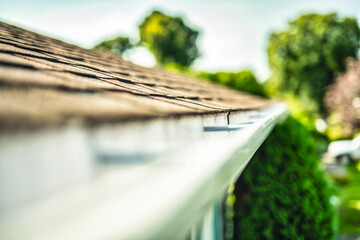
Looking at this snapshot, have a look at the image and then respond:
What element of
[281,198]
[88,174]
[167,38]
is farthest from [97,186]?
[167,38]

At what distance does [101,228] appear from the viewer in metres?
0.50

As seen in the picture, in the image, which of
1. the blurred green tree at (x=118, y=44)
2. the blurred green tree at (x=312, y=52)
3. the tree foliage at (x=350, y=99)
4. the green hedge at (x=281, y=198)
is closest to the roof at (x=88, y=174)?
the green hedge at (x=281, y=198)

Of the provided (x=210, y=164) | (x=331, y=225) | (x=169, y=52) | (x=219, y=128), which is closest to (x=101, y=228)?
(x=210, y=164)

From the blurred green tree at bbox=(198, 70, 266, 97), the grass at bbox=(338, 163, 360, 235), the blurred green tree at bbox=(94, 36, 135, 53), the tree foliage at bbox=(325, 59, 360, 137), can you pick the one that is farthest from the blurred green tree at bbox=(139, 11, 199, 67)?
the grass at bbox=(338, 163, 360, 235)

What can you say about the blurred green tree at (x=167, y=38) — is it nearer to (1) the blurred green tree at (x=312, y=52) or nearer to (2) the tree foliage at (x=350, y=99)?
(1) the blurred green tree at (x=312, y=52)

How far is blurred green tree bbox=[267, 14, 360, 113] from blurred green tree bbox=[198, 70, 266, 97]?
72.8 ft

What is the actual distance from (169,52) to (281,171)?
3786 centimetres

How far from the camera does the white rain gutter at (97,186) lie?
1.63ft

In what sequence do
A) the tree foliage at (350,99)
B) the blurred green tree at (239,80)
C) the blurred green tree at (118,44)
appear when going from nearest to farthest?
1. the blurred green tree at (239,80)
2. the tree foliage at (350,99)
3. the blurred green tree at (118,44)

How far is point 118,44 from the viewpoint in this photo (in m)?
46.8

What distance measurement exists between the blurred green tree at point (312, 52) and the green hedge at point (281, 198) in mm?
31333

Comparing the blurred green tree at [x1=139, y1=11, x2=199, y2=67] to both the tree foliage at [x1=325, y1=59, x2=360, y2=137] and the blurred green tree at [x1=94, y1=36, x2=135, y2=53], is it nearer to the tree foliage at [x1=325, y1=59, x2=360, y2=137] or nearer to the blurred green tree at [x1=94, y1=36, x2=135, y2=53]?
the blurred green tree at [x1=94, y1=36, x2=135, y2=53]

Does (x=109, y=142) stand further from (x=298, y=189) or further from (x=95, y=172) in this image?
(x=298, y=189)

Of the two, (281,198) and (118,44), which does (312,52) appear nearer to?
(118,44)
